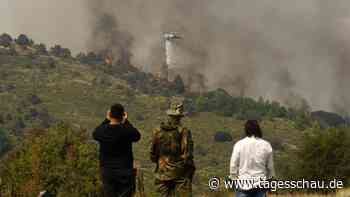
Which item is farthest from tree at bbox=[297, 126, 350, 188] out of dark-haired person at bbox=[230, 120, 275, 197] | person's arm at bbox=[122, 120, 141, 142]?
person's arm at bbox=[122, 120, 141, 142]

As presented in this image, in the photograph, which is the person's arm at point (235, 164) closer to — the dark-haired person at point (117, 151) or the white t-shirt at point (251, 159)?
the white t-shirt at point (251, 159)

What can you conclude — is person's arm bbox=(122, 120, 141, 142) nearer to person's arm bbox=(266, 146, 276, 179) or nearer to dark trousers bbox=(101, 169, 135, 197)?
dark trousers bbox=(101, 169, 135, 197)

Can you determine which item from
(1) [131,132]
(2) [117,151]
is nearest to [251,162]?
(1) [131,132]

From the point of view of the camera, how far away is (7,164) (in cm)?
4372

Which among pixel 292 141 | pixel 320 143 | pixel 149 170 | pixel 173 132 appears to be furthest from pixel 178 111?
pixel 292 141

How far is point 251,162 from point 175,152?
2263 millimetres

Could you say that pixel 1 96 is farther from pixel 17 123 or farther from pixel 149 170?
pixel 149 170

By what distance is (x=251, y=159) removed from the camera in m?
11.4

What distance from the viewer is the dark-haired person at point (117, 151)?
11.8 m

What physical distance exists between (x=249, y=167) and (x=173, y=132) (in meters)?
2.28

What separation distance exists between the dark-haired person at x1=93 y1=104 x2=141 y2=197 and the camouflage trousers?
1.41m

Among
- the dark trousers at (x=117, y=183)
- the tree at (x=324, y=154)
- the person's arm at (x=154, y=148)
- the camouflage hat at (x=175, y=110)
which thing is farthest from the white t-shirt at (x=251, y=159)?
the tree at (x=324, y=154)

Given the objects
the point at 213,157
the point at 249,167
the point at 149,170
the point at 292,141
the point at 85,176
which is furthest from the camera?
the point at 292,141

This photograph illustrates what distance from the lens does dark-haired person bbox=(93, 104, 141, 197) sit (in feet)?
38.8
